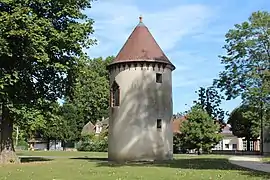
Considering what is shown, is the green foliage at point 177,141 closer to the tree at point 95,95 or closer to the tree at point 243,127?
the tree at point 243,127

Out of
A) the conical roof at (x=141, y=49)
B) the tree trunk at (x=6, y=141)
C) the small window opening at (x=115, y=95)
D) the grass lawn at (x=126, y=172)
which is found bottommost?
the grass lawn at (x=126, y=172)

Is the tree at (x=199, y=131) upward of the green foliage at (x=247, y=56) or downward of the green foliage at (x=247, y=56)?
downward

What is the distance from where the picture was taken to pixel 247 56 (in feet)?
137

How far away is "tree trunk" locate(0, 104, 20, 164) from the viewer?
2933cm

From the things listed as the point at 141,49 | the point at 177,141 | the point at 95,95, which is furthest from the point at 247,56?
the point at 95,95

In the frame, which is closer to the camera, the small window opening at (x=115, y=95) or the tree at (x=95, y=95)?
the small window opening at (x=115, y=95)

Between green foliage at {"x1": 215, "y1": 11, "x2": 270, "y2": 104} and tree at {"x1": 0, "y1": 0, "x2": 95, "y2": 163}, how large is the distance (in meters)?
16.9

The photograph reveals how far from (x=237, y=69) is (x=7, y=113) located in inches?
904

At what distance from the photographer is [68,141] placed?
87062 mm

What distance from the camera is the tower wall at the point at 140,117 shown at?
33.1 m

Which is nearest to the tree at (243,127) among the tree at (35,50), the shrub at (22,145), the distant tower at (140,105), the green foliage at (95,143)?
the green foliage at (95,143)

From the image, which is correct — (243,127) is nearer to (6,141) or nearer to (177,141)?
(177,141)

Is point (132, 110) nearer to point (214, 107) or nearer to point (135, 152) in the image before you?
point (135, 152)

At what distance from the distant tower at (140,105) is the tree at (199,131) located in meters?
18.0
